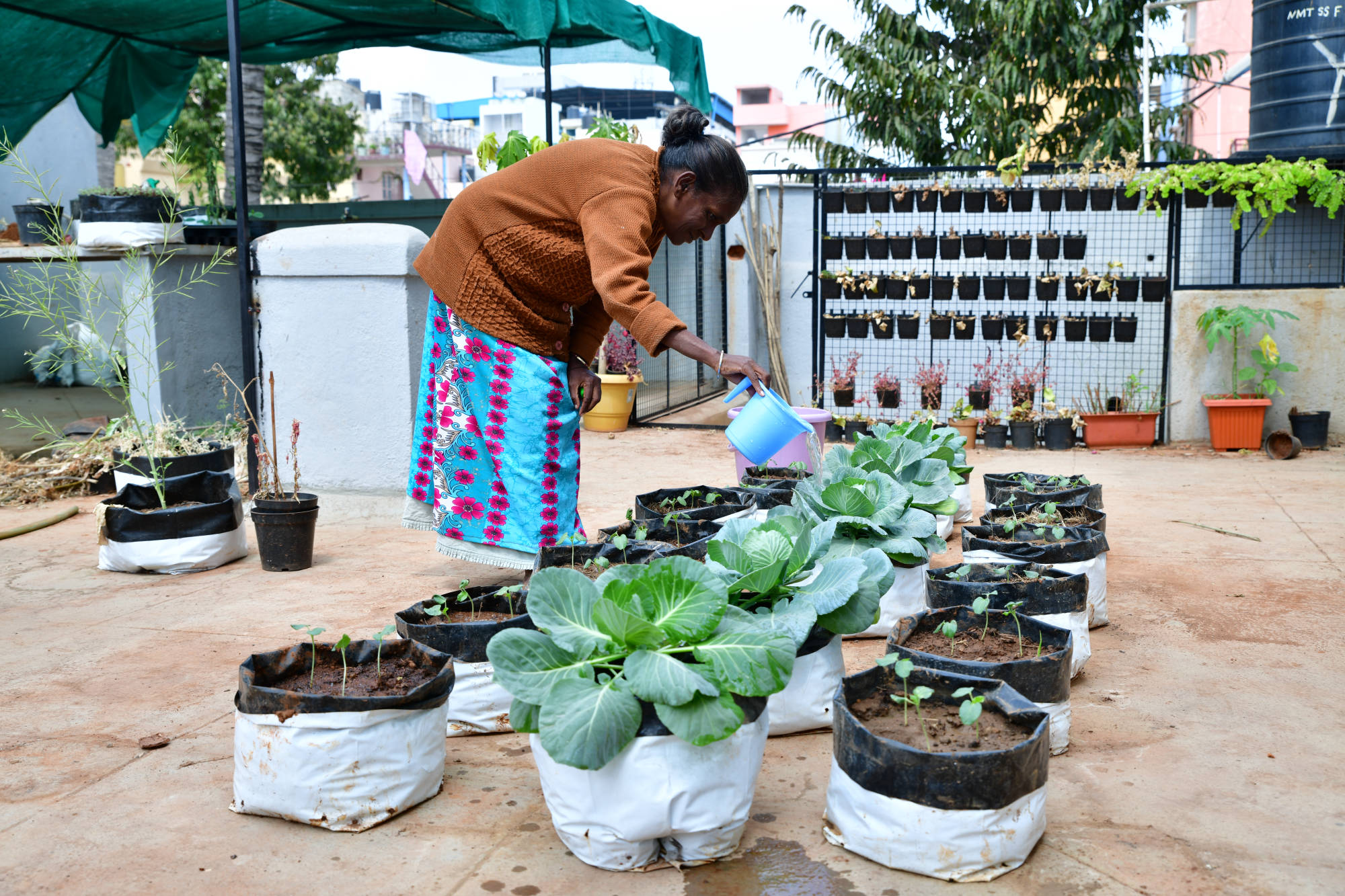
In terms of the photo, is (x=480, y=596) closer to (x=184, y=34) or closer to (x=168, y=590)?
(x=168, y=590)

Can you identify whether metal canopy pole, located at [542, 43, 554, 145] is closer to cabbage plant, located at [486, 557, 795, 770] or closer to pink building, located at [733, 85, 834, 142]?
cabbage plant, located at [486, 557, 795, 770]

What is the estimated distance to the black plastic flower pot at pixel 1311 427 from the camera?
679cm

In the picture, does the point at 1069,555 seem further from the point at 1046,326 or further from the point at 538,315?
the point at 1046,326

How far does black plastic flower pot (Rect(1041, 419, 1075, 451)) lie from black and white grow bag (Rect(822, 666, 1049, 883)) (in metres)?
5.60

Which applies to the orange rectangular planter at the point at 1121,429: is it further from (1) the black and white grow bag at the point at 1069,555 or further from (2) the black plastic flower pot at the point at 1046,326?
(1) the black and white grow bag at the point at 1069,555

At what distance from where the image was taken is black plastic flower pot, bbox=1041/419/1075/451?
7.11m

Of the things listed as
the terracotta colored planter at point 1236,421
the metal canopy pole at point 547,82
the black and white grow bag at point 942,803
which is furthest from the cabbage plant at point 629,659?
the terracotta colored planter at point 1236,421

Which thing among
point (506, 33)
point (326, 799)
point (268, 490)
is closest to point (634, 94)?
point (506, 33)

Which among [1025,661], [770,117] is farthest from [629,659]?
[770,117]

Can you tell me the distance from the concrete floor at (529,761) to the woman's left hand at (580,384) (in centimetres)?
83

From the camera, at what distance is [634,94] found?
1672 inches

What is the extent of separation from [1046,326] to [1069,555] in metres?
4.95

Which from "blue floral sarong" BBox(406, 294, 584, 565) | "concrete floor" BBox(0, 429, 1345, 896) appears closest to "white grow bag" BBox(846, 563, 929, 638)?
"concrete floor" BBox(0, 429, 1345, 896)

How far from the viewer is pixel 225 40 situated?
6.49 meters
